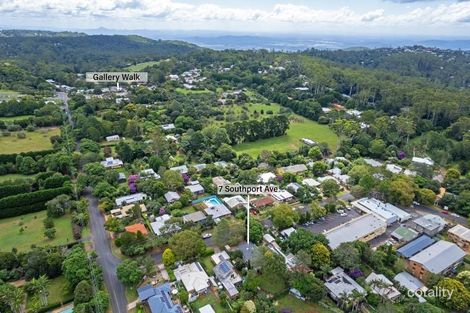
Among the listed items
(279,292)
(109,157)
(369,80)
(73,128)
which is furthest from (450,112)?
(73,128)

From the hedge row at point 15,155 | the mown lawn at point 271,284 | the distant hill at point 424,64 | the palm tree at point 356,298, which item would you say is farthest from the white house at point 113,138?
the distant hill at point 424,64

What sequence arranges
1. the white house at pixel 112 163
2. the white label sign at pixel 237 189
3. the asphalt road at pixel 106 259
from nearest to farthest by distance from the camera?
the asphalt road at pixel 106 259, the white label sign at pixel 237 189, the white house at pixel 112 163

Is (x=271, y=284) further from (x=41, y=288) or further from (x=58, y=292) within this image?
(x=41, y=288)

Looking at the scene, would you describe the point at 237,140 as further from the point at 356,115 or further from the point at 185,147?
the point at 356,115

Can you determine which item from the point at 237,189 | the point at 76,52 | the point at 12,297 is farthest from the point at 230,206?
the point at 76,52

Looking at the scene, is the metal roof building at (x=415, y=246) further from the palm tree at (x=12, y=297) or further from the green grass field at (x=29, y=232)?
the green grass field at (x=29, y=232)

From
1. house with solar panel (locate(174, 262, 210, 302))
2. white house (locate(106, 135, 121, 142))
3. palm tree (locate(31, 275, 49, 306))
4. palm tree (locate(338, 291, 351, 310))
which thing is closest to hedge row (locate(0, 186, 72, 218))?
palm tree (locate(31, 275, 49, 306))
